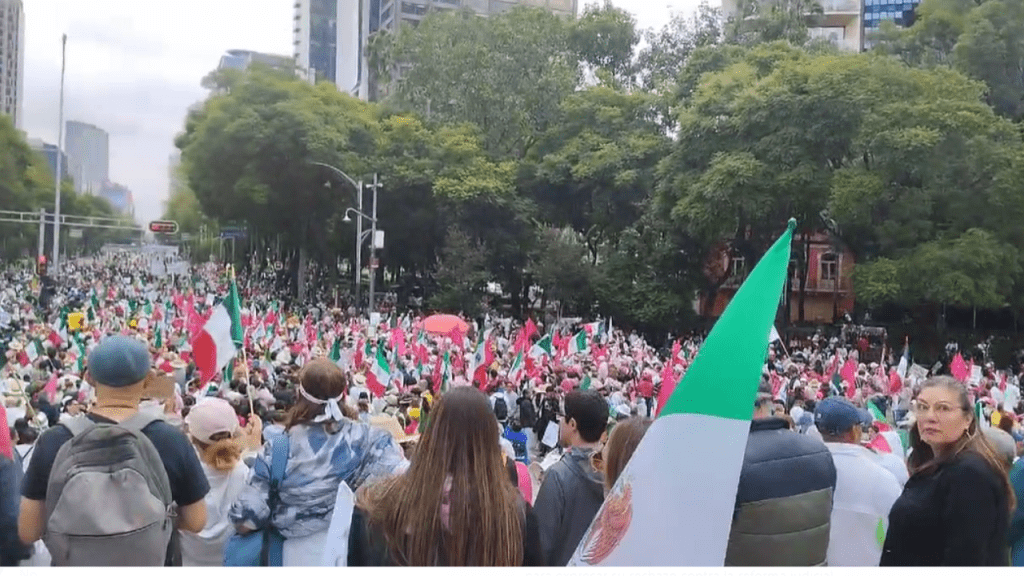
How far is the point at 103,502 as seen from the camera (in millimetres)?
2564

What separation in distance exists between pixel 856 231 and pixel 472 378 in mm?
18838

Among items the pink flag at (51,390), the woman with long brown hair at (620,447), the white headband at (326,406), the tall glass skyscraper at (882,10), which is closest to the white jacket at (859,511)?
the woman with long brown hair at (620,447)

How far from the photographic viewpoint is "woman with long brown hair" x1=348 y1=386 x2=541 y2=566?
2.41 meters

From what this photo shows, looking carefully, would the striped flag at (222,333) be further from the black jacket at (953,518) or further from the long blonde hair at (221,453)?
the black jacket at (953,518)

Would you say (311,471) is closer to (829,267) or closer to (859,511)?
(859,511)

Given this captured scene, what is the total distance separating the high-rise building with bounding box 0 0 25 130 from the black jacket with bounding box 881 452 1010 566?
47787 mm

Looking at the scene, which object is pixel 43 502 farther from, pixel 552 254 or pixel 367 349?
pixel 552 254

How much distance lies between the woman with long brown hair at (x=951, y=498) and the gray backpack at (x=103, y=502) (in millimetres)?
2055

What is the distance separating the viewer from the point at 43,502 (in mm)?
2695

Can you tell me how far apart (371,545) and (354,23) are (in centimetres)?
9026

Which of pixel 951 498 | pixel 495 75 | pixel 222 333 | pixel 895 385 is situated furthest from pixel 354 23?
pixel 951 498

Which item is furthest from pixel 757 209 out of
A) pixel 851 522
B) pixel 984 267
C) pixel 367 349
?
pixel 851 522

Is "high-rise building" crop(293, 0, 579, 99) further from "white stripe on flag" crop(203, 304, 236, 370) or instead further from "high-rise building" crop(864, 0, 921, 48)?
"white stripe on flag" crop(203, 304, 236, 370)

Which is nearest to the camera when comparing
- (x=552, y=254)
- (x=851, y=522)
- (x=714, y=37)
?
(x=851, y=522)
